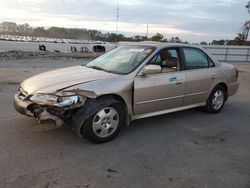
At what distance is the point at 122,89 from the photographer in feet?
13.5

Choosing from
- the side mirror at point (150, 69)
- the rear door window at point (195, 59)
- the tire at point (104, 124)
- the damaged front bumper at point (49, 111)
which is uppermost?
the rear door window at point (195, 59)

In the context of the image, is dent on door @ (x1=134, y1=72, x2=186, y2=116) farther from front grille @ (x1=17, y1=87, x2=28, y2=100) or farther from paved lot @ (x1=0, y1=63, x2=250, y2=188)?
front grille @ (x1=17, y1=87, x2=28, y2=100)

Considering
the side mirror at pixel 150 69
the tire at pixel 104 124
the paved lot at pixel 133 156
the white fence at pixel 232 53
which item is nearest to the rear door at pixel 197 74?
the paved lot at pixel 133 156

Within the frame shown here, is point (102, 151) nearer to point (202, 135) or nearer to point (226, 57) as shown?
point (202, 135)

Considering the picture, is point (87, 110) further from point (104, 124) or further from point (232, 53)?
point (232, 53)

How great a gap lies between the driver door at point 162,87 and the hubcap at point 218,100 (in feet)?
3.80

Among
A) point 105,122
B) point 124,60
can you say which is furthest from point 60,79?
point 124,60

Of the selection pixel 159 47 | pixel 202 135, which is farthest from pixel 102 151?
pixel 159 47

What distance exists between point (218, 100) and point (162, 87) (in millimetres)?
1941

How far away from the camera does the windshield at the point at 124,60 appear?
14.7 ft

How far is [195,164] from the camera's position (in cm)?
347

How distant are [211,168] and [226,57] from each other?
23.9 metres

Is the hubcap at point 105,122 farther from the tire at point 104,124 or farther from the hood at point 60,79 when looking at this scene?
the hood at point 60,79

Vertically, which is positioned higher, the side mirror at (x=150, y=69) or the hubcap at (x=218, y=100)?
the side mirror at (x=150, y=69)
